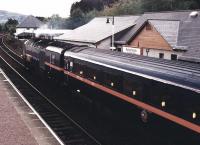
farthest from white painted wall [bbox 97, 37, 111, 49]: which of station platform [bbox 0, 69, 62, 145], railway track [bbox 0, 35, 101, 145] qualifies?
station platform [bbox 0, 69, 62, 145]

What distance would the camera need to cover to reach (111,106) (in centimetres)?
1602

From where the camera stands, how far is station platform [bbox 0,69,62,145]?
15.6m

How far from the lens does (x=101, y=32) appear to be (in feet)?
163

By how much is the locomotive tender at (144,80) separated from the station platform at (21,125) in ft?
10.5

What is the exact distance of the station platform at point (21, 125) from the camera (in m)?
15.6

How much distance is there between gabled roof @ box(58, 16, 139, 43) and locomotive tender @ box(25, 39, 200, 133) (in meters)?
24.5

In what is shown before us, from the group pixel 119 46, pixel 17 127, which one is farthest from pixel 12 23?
pixel 17 127

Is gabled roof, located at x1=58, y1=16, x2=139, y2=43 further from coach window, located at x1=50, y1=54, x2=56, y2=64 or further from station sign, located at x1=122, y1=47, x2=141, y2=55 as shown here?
coach window, located at x1=50, y1=54, x2=56, y2=64

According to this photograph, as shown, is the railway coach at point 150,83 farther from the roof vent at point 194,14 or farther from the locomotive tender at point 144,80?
the roof vent at point 194,14

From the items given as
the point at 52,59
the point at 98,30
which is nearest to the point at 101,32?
the point at 98,30

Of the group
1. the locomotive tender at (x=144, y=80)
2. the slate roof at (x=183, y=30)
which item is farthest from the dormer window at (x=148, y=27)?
the locomotive tender at (x=144, y=80)

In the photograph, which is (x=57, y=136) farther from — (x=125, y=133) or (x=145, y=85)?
(x=145, y=85)

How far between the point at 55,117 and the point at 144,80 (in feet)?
27.9

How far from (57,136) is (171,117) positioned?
6823 millimetres
